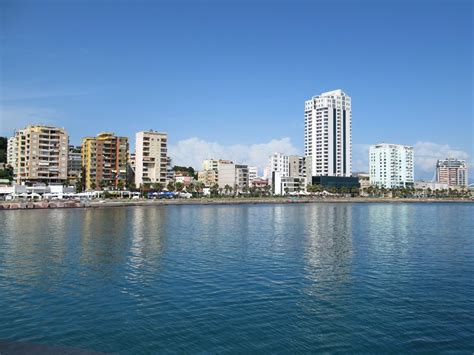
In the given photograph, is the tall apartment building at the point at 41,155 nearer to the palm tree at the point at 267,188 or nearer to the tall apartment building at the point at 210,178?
the tall apartment building at the point at 210,178

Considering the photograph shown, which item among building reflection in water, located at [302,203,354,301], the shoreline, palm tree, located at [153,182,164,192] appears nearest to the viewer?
building reflection in water, located at [302,203,354,301]

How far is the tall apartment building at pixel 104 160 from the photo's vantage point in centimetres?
13162

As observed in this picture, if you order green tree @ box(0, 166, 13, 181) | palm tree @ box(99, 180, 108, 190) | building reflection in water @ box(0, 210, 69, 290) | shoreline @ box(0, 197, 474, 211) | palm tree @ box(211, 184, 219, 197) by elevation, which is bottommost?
building reflection in water @ box(0, 210, 69, 290)

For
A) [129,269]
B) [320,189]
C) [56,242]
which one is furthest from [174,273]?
[320,189]

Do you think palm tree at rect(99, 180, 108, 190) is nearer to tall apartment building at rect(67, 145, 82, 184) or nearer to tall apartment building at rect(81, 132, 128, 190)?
tall apartment building at rect(81, 132, 128, 190)

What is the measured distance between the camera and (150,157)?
146 metres

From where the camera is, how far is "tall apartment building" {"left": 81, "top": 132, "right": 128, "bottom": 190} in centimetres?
13162

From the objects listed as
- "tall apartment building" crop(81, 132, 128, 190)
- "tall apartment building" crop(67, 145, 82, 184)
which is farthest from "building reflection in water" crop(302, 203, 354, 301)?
"tall apartment building" crop(67, 145, 82, 184)

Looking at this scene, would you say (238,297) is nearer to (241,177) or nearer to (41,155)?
(41,155)

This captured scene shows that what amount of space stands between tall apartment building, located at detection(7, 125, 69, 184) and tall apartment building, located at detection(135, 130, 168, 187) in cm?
2555

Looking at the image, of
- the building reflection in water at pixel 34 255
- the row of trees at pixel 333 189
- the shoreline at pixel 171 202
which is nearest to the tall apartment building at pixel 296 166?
the row of trees at pixel 333 189

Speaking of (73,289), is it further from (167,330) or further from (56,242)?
(56,242)

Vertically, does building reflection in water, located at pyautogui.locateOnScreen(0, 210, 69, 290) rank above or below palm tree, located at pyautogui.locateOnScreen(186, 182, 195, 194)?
below

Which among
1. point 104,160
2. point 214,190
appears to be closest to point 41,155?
point 104,160
